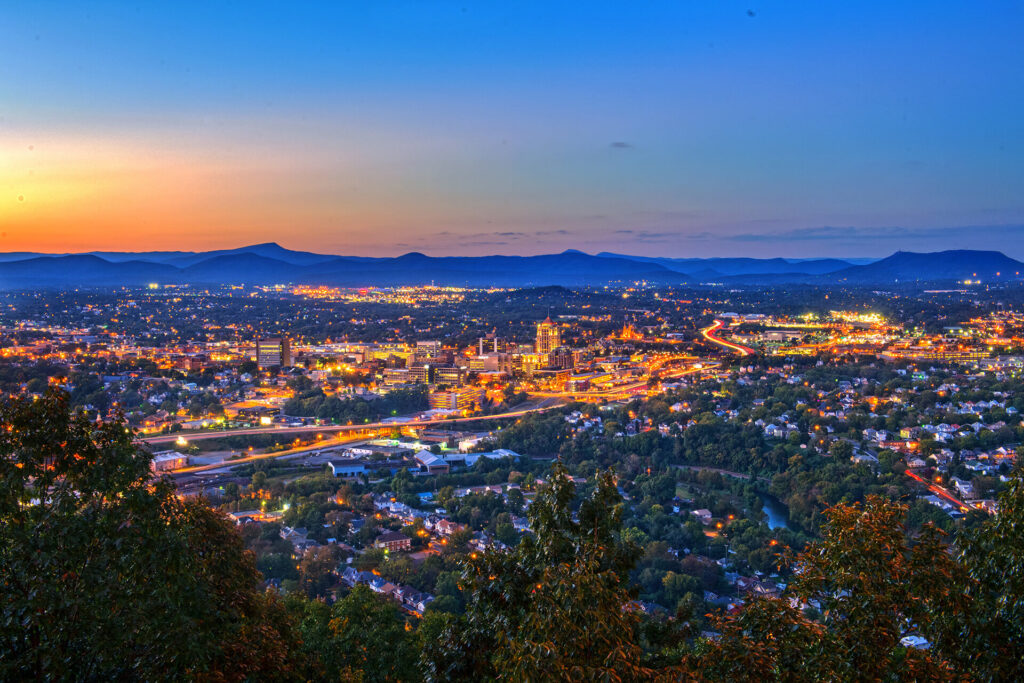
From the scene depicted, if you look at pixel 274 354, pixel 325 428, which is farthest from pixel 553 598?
pixel 274 354

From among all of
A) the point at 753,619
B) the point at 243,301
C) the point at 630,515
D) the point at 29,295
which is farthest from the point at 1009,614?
the point at 243,301

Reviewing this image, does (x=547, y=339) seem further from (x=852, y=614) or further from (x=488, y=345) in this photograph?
(x=852, y=614)

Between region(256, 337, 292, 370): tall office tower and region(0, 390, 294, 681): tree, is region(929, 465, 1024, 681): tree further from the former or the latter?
region(256, 337, 292, 370): tall office tower

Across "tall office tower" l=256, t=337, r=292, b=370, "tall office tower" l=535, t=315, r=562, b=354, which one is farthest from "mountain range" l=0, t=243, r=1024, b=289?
"tall office tower" l=535, t=315, r=562, b=354

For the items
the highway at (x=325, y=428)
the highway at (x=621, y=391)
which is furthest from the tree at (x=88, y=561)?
the highway at (x=621, y=391)

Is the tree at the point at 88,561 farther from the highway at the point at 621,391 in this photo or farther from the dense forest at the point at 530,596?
the highway at the point at 621,391
